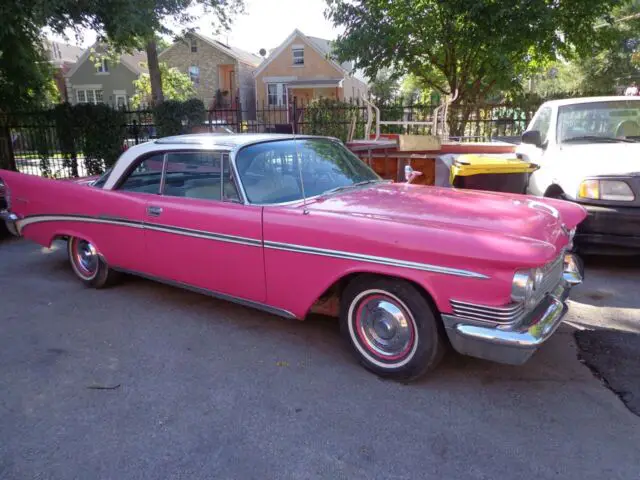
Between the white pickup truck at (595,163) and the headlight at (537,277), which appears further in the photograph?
the white pickup truck at (595,163)

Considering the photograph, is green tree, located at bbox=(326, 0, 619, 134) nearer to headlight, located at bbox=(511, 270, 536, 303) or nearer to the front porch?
headlight, located at bbox=(511, 270, 536, 303)

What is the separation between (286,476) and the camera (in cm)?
234

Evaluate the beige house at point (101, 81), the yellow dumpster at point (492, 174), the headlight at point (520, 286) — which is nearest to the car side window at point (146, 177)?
the headlight at point (520, 286)

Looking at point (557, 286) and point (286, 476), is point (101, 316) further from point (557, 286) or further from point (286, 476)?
point (557, 286)

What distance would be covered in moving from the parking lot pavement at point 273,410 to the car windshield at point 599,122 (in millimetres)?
2748

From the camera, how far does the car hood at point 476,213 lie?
2721mm

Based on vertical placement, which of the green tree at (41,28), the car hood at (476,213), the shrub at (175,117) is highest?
the green tree at (41,28)

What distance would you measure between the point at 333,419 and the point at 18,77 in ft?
40.5

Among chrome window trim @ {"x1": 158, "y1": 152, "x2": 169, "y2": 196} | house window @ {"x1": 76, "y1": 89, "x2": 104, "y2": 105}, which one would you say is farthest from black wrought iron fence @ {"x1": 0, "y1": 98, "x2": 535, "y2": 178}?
house window @ {"x1": 76, "y1": 89, "x2": 104, "y2": 105}

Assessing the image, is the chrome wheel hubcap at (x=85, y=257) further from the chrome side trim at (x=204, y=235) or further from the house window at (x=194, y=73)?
the house window at (x=194, y=73)

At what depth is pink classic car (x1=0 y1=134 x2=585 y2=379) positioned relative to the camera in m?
2.73

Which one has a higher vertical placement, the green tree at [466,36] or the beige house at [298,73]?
the beige house at [298,73]

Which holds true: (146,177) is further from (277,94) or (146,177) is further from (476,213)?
(277,94)

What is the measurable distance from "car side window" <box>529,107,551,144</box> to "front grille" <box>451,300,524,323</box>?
413 cm
